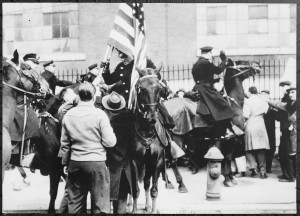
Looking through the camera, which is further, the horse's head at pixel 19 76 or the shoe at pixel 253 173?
the shoe at pixel 253 173

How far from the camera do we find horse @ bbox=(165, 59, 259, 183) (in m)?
8.74

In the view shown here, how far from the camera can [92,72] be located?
8.31 m

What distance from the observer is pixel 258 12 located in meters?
8.44

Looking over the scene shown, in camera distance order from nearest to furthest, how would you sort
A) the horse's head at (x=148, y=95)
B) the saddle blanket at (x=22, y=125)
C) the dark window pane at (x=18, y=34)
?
the horse's head at (x=148, y=95) → the saddle blanket at (x=22, y=125) → the dark window pane at (x=18, y=34)

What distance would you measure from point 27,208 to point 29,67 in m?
2.30

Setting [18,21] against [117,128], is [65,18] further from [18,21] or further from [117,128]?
[117,128]

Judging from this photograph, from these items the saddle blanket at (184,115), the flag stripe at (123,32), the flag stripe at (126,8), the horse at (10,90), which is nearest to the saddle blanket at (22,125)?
the horse at (10,90)

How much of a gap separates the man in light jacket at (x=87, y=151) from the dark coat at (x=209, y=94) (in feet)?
7.92

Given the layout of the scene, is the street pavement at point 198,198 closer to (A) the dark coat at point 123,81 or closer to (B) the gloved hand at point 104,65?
(A) the dark coat at point 123,81

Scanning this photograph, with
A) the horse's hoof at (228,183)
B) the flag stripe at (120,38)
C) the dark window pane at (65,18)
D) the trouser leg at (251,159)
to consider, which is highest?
the dark window pane at (65,18)

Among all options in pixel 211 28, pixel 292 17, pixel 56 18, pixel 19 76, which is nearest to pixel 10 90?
pixel 19 76

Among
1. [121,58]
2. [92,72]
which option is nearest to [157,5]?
[121,58]

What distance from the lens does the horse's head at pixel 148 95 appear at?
7.25 meters

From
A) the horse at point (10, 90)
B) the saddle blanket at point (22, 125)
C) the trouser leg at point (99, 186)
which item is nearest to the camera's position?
the trouser leg at point (99, 186)
